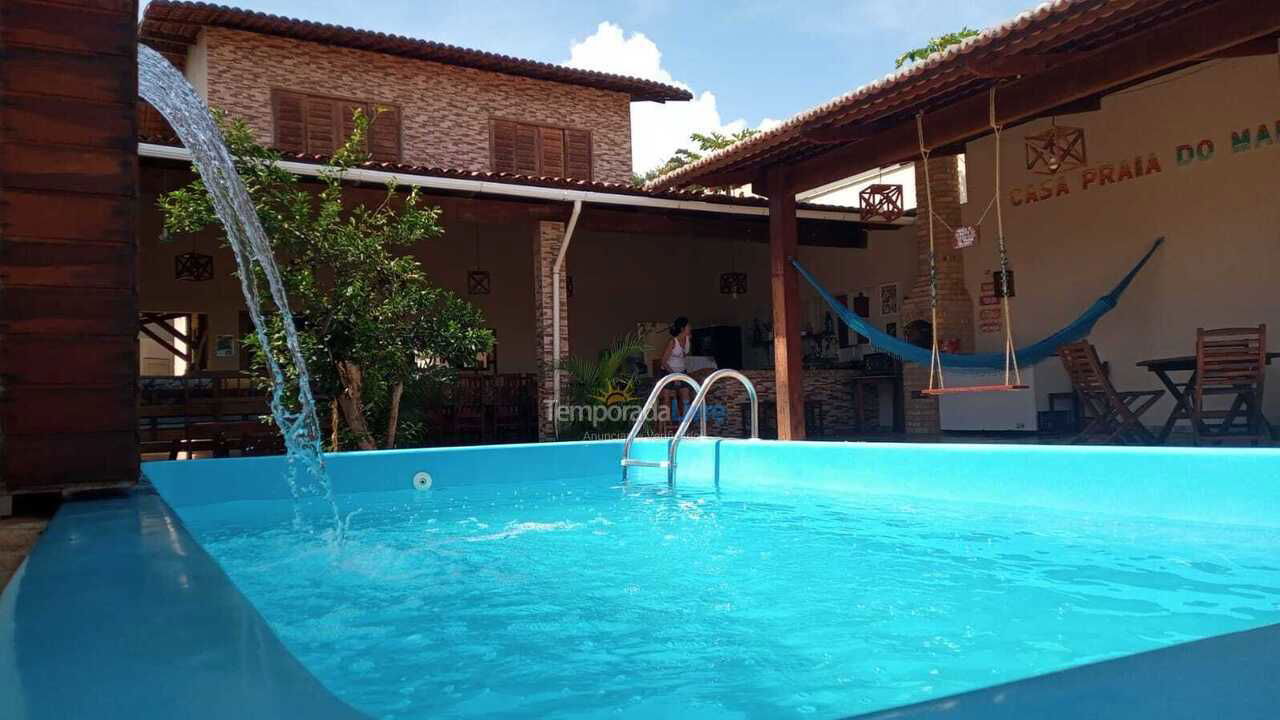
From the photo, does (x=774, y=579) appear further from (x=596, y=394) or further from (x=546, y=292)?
(x=546, y=292)

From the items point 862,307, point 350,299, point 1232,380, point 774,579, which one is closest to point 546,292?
point 350,299

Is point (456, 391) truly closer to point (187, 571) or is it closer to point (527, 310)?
point (527, 310)

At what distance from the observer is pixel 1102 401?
7.42m

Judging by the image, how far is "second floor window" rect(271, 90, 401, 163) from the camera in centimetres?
1123

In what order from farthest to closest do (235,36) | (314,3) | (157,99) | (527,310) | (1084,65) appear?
(527,310), (314,3), (235,36), (1084,65), (157,99)

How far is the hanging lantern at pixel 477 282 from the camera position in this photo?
12547mm

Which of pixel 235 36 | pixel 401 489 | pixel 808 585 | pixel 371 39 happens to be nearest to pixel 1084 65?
pixel 808 585

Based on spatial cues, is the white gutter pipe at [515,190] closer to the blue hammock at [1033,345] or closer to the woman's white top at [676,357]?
the woman's white top at [676,357]

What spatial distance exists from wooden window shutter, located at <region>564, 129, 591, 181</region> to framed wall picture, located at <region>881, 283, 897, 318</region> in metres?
4.27

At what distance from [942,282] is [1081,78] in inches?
170

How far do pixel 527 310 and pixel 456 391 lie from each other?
3.92 metres

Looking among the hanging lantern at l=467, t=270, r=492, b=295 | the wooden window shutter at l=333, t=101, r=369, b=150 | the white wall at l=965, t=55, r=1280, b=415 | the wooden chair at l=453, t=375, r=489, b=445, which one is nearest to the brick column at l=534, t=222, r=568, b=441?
the wooden chair at l=453, t=375, r=489, b=445

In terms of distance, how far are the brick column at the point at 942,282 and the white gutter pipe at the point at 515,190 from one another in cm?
102

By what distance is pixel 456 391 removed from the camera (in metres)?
9.66
